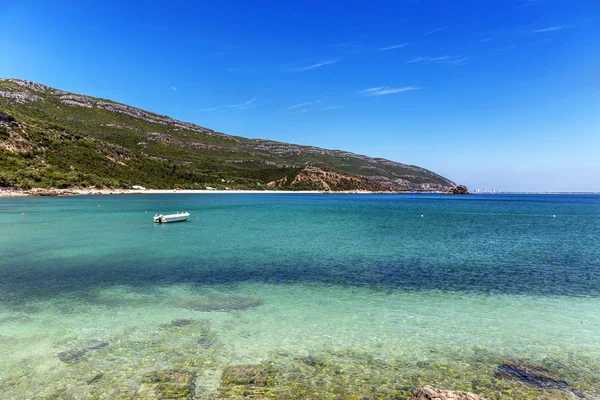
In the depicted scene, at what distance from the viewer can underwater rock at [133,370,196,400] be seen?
782cm

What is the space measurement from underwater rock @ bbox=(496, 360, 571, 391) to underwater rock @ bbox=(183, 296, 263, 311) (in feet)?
29.7

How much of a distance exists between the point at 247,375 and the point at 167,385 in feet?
6.34

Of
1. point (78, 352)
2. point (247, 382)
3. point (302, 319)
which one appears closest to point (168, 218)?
point (302, 319)

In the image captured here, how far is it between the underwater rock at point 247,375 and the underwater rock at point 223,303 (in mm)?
4831

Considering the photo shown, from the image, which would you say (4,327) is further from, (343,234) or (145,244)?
(343,234)

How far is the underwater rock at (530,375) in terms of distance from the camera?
8.45m

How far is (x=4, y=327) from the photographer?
11.7 m

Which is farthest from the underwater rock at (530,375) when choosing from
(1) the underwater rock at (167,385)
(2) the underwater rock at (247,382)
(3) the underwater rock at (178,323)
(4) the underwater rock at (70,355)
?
(4) the underwater rock at (70,355)

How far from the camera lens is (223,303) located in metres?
14.6

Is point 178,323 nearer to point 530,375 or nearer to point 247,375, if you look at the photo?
point 247,375

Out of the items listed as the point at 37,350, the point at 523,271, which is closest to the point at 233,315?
the point at 37,350

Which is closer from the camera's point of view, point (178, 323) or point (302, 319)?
point (178, 323)

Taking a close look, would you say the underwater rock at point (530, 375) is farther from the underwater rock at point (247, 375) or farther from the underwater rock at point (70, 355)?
the underwater rock at point (70, 355)

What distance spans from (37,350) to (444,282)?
1762cm
